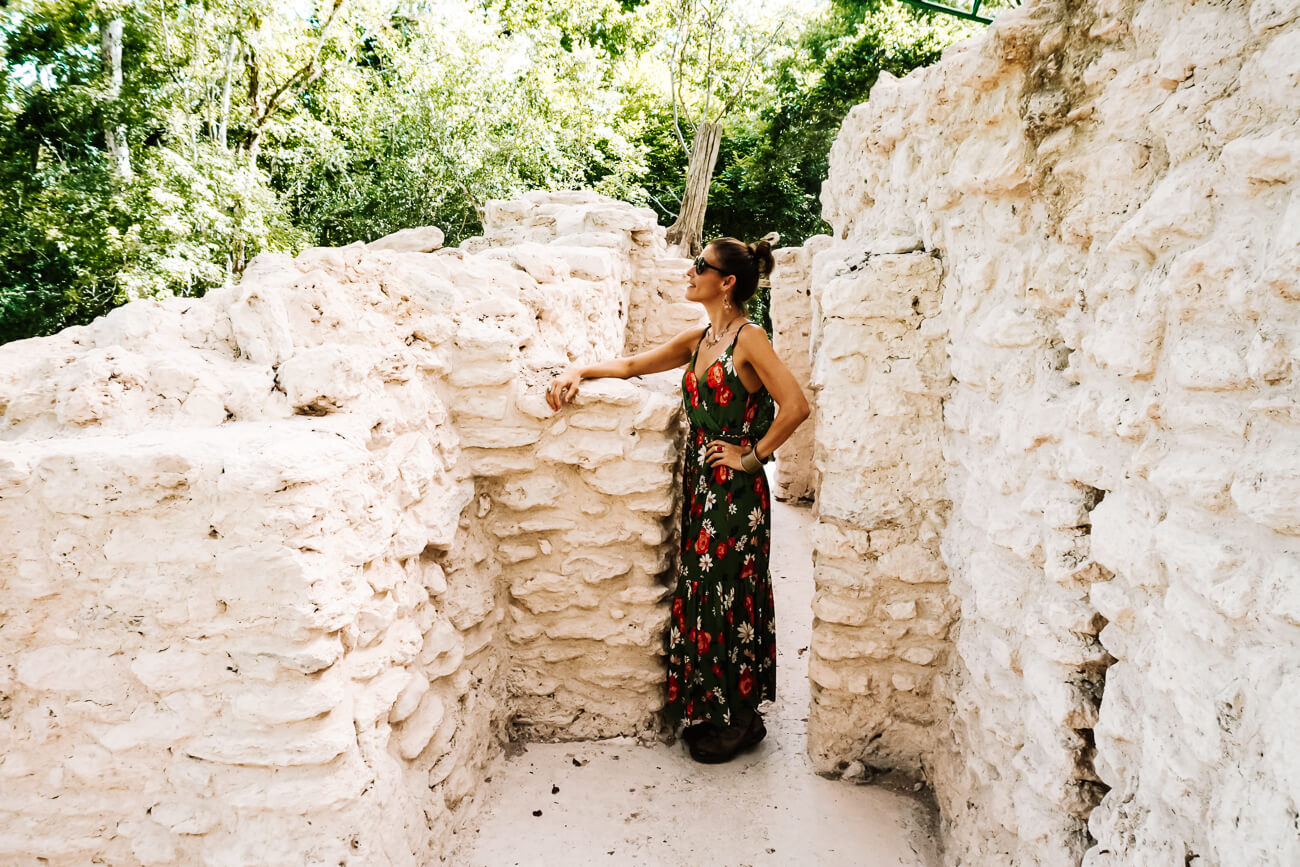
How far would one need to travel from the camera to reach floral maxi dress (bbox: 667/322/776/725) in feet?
8.24

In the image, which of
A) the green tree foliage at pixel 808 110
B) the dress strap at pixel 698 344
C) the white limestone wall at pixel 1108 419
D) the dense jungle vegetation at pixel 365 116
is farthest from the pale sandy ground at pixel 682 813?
the green tree foliage at pixel 808 110

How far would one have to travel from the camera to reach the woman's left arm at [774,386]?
2.42 m

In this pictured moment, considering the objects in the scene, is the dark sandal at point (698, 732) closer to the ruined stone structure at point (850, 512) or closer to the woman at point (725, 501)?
the woman at point (725, 501)

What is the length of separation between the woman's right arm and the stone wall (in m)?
0.06

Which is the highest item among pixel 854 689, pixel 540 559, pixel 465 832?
pixel 540 559

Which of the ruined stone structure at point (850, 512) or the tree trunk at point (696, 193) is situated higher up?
the tree trunk at point (696, 193)

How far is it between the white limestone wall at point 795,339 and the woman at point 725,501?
9.58 feet

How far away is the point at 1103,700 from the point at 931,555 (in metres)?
0.95

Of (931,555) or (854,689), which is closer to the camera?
(931,555)

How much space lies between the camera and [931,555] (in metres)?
2.31

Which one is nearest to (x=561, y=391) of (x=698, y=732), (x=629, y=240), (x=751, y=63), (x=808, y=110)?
(x=698, y=732)

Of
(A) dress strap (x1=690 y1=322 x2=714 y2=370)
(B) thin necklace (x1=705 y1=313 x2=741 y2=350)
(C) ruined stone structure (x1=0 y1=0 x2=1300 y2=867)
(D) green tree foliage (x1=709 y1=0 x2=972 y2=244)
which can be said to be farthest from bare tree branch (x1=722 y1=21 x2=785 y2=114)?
(B) thin necklace (x1=705 y1=313 x2=741 y2=350)

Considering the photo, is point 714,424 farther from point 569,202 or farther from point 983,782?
point 569,202

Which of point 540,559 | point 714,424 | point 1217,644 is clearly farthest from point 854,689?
point 1217,644
